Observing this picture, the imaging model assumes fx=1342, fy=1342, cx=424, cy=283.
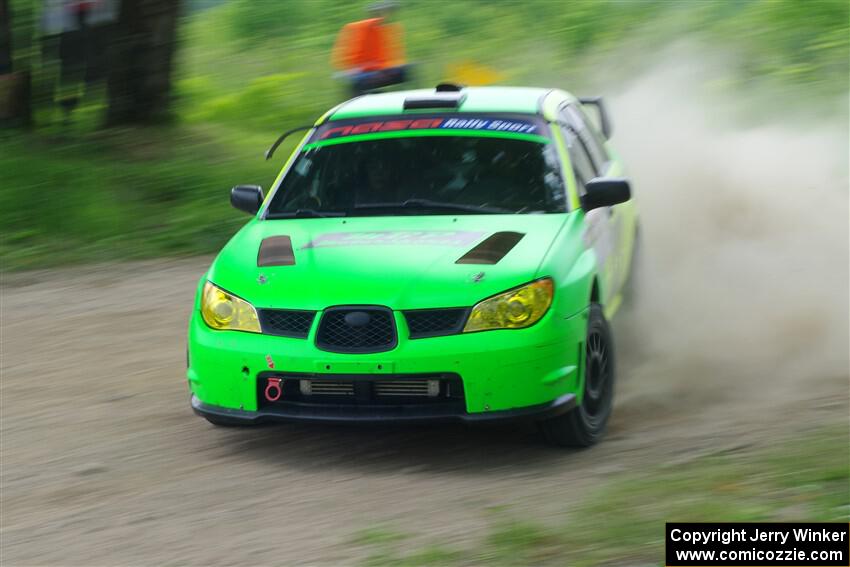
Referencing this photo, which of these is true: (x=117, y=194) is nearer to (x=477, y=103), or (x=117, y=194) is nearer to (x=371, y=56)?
(x=371, y=56)

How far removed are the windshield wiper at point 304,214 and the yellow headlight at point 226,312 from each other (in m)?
0.83

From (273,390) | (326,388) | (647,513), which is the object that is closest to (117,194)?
(273,390)

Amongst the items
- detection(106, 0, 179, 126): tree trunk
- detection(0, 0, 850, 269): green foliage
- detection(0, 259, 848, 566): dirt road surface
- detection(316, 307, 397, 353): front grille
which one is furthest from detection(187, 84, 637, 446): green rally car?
detection(106, 0, 179, 126): tree trunk

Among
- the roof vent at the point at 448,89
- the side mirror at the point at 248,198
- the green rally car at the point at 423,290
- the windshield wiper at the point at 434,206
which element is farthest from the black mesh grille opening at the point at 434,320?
the roof vent at the point at 448,89

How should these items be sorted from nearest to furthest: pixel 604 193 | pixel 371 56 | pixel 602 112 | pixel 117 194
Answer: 1. pixel 604 193
2. pixel 602 112
3. pixel 117 194
4. pixel 371 56

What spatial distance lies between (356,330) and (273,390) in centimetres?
49

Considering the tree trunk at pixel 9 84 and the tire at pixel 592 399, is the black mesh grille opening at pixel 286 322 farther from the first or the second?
the tree trunk at pixel 9 84

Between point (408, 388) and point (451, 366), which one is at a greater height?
point (451, 366)

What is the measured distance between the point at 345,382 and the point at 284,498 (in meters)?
0.58

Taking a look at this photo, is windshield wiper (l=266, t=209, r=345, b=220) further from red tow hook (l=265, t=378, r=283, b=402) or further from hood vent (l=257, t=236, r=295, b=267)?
red tow hook (l=265, t=378, r=283, b=402)

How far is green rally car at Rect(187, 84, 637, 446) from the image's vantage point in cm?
584

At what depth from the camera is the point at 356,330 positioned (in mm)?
5867

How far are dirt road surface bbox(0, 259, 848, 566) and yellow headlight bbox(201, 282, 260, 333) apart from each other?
641 millimetres

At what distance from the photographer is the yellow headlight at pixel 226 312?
19.9 ft
